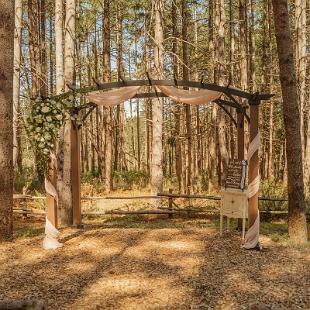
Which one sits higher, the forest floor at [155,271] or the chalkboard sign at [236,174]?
the chalkboard sign at [236,174]

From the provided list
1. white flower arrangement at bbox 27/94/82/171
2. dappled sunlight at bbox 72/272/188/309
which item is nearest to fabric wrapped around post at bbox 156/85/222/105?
white flower arrangement at bbox 27/94/82/171

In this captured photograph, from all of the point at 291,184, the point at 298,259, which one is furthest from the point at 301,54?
the point at 298,259

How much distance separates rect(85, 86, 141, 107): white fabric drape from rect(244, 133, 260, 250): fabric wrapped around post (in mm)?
2824

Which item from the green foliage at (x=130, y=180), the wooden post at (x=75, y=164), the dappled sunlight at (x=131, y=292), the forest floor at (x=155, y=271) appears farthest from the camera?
the green foliage at (x=130, y=180)

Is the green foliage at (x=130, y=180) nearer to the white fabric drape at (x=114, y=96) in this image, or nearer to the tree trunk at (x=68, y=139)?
the tree trunk at (x=68, y=139)

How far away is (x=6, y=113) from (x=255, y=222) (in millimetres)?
5794

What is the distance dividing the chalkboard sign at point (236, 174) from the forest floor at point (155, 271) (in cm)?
125

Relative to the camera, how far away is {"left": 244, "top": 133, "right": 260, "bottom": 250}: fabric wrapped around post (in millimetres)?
7938

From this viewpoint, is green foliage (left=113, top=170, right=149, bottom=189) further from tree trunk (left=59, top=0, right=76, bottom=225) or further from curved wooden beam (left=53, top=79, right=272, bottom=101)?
curved wooden beam (left=53, top=79, right=272, bottom=101)

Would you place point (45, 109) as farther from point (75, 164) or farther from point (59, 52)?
point (59, 52)

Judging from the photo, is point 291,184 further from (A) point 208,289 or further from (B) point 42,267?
(B) point 42,267

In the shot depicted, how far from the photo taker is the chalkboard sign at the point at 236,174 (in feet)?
27.6

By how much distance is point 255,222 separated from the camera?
8141mm

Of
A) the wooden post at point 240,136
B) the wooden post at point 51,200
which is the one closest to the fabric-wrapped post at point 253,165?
the wooden post at point 240,136
